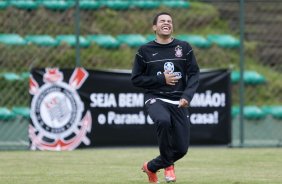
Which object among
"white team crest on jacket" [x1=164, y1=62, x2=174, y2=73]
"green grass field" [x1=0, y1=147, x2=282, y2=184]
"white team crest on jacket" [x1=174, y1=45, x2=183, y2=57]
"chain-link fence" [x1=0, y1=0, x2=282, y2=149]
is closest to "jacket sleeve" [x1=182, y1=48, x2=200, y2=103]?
"white team crest on jacket" [x1=174, y1=45, x2=183, y2=57]

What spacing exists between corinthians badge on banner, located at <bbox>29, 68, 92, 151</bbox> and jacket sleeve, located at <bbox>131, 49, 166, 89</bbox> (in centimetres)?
493

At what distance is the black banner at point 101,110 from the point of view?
1438cm

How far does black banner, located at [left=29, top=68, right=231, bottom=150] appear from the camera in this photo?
14.4 meters

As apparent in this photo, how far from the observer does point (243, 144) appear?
15016 mm

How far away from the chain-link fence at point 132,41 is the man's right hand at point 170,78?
18.7 ft

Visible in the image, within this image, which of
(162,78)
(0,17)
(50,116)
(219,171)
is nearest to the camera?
(162,78)

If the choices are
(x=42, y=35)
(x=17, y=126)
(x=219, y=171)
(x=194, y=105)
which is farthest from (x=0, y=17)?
(x=219, y=171)

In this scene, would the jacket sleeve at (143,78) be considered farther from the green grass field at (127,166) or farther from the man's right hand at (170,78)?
the green grass field at (127,166)

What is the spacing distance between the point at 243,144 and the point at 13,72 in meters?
4.50

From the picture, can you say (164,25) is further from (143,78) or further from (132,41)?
(132,41)

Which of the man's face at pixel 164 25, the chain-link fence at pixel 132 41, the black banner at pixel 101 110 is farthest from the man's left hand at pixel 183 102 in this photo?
the chain-link fence at pixel 132 41

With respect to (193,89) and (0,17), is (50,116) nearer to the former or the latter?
(0,17)

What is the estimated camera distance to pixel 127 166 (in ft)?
38.3

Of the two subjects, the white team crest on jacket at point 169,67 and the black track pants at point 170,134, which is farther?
the white team crest on jacket at point 169,67
